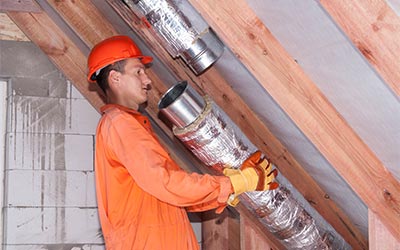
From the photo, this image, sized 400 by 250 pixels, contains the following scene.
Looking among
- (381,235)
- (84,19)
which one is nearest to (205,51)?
(381,235)

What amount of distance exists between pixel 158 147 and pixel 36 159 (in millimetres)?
1960

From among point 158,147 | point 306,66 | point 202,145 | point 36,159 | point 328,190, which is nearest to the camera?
point 306,66

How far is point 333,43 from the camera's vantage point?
7.52 feet

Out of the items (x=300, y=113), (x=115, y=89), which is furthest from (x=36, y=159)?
(x=300, y=113)

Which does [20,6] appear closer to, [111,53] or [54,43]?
[54,43]

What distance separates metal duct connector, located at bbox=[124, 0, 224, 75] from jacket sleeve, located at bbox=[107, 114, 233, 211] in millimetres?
349

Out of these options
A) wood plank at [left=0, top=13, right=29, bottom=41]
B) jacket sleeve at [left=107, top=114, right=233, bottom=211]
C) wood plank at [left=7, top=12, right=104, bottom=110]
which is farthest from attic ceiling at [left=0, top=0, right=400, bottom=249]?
wood plank at [left=0, top=13, right=29, bottom=41]

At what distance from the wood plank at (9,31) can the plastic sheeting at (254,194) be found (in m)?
1.89

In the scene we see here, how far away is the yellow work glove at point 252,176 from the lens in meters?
2.76

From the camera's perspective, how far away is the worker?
2.71m

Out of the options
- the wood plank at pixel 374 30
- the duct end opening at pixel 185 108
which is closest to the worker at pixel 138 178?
the duct end opening at pixel 185 108

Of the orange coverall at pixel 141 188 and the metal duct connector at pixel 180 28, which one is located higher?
the metal duct connector at pixel 180 28

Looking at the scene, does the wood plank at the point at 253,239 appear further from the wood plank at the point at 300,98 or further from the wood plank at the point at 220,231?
the wood plank at the point at 300,98

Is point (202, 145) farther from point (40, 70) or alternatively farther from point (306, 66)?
point (40, 70)
